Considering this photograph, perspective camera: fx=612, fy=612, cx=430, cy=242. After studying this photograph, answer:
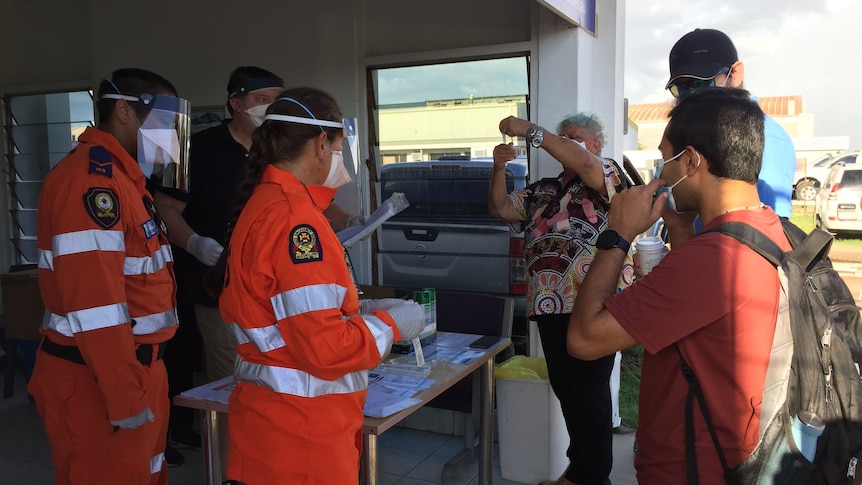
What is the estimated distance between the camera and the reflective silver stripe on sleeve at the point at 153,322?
7.15 ft

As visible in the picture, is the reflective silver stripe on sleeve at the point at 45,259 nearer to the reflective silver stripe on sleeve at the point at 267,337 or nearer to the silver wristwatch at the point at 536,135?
the reflective silver stripe on sleeve at the point at 267,337

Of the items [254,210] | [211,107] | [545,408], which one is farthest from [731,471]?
[211,107]

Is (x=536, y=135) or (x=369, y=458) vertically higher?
(x=536, y=135)

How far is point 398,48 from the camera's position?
4.25 m

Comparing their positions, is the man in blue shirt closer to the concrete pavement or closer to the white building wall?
the white building wall

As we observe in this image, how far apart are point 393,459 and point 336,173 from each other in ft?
8.02

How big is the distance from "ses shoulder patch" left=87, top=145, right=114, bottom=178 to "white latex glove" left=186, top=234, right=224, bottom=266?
0.68 m

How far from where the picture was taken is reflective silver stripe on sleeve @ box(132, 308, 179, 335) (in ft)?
7.15

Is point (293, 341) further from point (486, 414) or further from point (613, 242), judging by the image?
point (486, 414)

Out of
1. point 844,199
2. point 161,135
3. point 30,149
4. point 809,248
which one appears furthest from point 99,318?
point 844,199

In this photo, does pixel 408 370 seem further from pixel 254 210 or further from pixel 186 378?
pixel 186 378

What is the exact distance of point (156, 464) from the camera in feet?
7.45

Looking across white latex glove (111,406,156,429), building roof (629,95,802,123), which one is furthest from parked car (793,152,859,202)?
building roof (629,95,802,123)

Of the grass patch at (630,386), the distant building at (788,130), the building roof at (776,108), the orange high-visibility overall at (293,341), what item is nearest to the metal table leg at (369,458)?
the orange high-visibility overall at (293,341)
